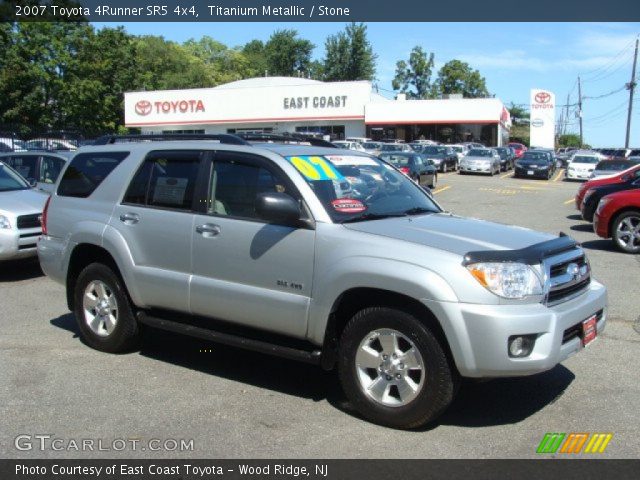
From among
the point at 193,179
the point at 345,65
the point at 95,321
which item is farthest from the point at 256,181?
the point at 345,65

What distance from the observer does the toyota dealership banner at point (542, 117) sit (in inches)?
2788

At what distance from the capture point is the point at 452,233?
464cm

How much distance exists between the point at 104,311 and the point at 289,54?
95387 mm

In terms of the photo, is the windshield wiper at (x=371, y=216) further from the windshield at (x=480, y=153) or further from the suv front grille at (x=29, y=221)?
the windshield at (x=480, y=153)

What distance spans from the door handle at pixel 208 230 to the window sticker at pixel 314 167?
0.78 m

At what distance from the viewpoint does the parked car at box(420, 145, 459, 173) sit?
123 feet

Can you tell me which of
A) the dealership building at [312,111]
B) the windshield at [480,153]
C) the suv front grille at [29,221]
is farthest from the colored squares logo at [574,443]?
the dealership building at [312,111]

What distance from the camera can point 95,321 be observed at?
6172mm

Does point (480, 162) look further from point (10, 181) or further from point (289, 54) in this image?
point (289, 54)

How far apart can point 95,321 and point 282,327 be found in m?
2.26

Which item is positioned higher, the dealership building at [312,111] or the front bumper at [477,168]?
the dealership building at [312,111]

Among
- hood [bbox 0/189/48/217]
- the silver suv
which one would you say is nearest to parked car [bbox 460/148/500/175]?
hood [bbox 0/189/48/217]

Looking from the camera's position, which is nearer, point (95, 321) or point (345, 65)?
point (95, 321)
